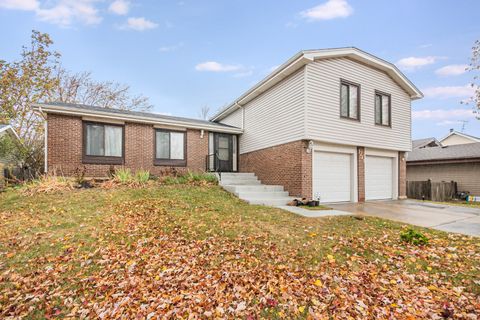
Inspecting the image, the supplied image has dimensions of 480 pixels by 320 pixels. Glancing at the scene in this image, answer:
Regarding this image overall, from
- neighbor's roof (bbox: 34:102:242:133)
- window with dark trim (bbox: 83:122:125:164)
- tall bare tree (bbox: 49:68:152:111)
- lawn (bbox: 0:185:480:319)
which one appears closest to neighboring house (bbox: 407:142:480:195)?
lawn (bbox: 0:185:480:319)

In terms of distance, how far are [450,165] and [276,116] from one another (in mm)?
13850

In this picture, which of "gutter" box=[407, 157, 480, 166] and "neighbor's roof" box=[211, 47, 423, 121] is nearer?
"neighbor's roof" box=[211, 47, 423, 121]

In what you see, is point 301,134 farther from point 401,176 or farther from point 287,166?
point 401,176

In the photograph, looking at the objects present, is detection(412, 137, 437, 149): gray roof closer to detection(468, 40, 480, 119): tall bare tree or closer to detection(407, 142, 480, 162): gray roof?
detection(407, 142, 480, 162): gray roof

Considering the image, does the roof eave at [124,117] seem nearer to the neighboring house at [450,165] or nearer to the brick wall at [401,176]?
the brick wall at [401,176]

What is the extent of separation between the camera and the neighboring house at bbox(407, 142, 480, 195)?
47.2ft

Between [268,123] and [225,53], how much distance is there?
10.1 metres

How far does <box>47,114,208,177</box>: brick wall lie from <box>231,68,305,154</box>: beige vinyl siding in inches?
104

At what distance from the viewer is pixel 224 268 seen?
11.7ft

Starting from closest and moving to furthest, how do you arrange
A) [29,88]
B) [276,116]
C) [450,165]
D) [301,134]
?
[301,134] → [276,116] → [29,88] → [450,165]

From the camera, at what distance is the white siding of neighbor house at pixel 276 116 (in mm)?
8945

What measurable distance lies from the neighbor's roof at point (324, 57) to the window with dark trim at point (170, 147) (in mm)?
3932

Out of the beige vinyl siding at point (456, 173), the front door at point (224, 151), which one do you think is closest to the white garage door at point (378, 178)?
the front door at point (224, 151)

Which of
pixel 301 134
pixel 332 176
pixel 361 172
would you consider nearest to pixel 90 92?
pixel 301 134
